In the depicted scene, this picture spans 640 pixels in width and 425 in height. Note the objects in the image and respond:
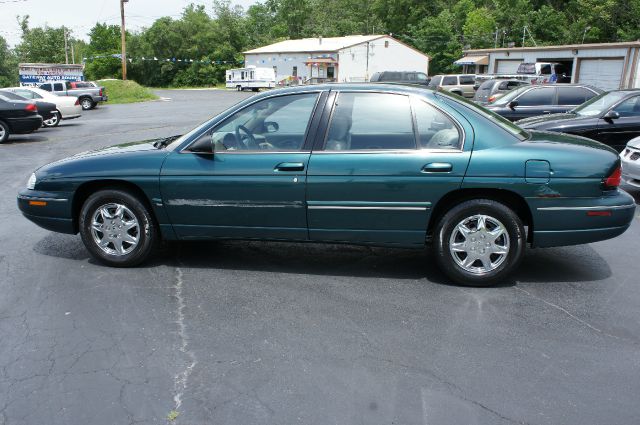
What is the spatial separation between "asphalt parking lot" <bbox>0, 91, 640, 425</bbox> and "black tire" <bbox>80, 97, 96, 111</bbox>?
2880cm

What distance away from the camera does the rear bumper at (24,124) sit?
1599cm

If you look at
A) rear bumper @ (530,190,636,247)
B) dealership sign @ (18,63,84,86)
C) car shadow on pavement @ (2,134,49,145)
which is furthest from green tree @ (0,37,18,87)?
rear bumper @ (530,190,636,247)

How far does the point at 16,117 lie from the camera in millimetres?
16047

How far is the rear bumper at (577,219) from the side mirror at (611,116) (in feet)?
19.7

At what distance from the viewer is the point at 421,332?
4.05 meters

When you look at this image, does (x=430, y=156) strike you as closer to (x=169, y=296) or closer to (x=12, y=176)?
(x=169, y=296)

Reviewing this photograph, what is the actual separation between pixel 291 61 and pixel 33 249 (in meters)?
64.4

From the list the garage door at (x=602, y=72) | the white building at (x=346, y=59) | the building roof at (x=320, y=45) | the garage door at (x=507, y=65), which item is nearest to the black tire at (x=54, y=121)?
the garage door at (x=602, y=72)

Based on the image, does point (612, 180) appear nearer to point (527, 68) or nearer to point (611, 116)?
point (611, 116)

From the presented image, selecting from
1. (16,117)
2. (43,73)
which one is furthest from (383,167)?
(43,73)

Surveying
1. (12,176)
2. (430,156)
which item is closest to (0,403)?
(430,156)

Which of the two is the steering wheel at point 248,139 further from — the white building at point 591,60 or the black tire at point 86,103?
the white building at point 591,60

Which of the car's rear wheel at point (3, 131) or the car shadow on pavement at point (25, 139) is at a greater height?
the car's rear wheel at point (3, 131)

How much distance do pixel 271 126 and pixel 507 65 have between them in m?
42.5
